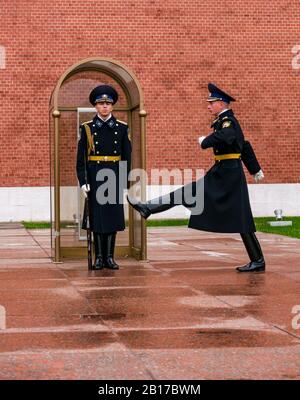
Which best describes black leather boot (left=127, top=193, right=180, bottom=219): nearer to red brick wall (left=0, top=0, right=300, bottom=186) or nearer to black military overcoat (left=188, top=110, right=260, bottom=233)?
black military overcoat (left=188, top=110, right=260, bottom=233)

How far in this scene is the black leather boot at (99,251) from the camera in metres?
9.74

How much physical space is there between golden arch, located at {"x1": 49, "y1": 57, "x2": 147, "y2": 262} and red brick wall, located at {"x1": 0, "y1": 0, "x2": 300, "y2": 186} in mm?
9724

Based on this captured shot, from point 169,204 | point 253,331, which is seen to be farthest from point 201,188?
point 253,331

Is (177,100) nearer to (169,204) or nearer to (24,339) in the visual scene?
(169,204)

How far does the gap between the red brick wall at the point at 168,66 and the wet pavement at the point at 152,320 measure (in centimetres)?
993

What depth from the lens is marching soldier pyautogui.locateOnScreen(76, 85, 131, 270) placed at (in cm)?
974

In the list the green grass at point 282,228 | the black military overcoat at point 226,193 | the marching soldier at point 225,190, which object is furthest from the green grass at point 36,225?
the black military overcoat at point 226,193

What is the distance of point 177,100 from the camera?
21.1 metres

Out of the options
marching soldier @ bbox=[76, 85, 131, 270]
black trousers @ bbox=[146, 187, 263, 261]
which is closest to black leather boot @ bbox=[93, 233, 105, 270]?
marching soldier @ bbox=[76, 85, 131, 270]

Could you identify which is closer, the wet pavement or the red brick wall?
the wet pavement

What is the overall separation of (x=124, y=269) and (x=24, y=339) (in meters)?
4.13

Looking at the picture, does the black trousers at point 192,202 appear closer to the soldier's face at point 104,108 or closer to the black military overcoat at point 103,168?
the black military overcoat at point 103,168

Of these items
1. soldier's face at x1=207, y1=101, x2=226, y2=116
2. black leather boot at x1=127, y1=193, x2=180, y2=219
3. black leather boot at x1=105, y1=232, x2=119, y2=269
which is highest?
soldier's face at x1=207, y1=101, x2=226, y2=116

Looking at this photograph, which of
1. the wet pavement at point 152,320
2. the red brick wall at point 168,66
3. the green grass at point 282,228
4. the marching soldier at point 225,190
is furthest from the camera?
the red brick wall at point 168,66
